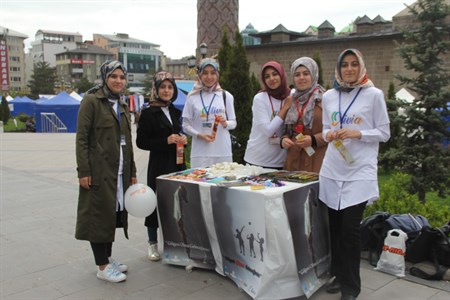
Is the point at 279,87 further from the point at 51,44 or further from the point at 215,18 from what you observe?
the point at 51,44

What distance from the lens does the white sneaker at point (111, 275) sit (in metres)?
3.58

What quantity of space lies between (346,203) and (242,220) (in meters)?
0.77

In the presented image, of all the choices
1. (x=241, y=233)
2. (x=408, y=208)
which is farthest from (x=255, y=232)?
(x=408, y=208)

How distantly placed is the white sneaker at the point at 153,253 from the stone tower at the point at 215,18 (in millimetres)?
13155

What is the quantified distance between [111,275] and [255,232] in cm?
145

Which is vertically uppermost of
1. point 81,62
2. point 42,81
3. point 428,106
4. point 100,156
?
point 81,62

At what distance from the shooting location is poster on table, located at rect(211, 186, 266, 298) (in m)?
2.97

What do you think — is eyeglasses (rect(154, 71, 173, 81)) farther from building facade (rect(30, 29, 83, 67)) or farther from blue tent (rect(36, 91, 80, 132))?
building facade (rect(30, 29, 83, 67))

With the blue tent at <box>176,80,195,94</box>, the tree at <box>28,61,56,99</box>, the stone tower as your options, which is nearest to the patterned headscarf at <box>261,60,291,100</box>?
the stone tower

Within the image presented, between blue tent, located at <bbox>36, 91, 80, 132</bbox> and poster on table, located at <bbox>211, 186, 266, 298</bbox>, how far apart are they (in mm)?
21647

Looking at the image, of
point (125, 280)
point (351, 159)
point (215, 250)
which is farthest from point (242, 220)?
point (125, 280)

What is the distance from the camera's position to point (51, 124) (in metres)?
23.3

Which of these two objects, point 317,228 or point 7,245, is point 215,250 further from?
point 7,245

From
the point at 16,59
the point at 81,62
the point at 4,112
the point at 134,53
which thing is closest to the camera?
the point at 4,112
